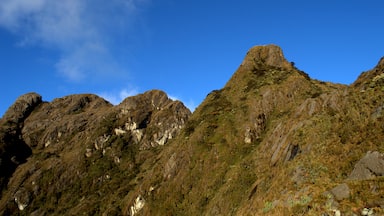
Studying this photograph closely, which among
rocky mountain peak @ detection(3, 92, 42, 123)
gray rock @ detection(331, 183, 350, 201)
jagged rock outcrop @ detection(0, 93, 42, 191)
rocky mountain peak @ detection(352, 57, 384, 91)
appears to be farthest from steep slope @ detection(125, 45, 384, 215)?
rocky mountain peak @ detection(3, 92, 42, 123)

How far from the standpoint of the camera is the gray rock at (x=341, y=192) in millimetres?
20047

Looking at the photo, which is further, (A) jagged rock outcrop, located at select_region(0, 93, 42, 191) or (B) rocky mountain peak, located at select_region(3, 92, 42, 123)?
(B) rocky mountain peak, located at select_region(3, 92, 42, 123)

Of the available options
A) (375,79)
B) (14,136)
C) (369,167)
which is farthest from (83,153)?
(369,167)

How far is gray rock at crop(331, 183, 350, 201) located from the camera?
20047 millimetres

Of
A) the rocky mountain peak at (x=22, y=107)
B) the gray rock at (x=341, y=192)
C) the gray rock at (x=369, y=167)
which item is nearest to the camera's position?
the gray rock at (x=341, y=192)

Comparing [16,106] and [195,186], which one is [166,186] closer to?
[195,186]

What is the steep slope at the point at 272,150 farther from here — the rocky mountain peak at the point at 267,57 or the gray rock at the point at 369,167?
the rocky mountain peak at the point at 267,57

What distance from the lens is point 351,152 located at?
1023 inches

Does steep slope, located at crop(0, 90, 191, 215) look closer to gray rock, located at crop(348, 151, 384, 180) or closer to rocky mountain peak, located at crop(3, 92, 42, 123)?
rocky mountain peak, located at crop(3, 92, 42, 123)

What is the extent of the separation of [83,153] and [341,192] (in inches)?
4810

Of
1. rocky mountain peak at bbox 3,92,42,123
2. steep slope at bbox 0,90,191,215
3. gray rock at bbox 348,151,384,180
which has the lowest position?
gray rock at bbox 348,151,384,180

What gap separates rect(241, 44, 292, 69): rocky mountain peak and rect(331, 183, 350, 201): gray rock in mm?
70010

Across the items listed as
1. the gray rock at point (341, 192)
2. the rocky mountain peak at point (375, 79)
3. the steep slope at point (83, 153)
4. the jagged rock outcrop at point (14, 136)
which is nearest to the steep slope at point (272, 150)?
the gray rock at point (341, 192)

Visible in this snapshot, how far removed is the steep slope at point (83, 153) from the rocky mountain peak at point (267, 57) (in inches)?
1868
